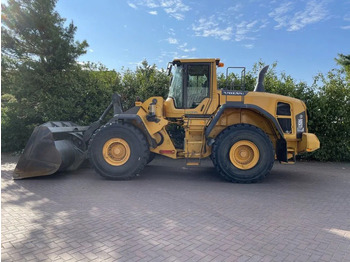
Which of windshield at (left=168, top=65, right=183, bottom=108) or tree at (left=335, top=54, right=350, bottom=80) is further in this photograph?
tree at (left=335, top=54, right=350, bottom=80)

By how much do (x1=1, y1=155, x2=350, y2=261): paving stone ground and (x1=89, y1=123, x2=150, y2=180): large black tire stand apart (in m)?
0.30

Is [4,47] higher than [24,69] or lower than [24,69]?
higher

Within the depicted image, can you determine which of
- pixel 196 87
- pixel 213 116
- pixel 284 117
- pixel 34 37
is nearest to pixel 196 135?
pixel 213 116

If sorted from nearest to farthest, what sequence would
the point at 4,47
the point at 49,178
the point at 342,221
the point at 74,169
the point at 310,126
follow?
the point at 342,221, the point at 49,178, the point at 74,169, the point at 310,126, the point at 4,47

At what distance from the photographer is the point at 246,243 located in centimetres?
351

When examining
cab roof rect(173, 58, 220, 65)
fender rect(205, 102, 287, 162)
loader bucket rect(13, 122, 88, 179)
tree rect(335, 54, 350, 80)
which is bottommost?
loader bucket rect(13, 122, 88, 179)

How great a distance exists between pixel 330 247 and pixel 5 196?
5648mm

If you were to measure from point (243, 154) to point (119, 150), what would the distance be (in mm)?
3084

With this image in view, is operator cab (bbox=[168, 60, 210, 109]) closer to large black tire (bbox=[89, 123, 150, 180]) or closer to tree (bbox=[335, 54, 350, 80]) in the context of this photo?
large black tire (bbox=[89, 123, 150, 180])

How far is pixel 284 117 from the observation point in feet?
22.8

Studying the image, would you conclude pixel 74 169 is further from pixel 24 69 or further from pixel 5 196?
pixel 24 69

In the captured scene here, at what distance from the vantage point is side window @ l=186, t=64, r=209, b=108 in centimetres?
703

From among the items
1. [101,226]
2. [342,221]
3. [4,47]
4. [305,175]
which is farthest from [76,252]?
[4,47]

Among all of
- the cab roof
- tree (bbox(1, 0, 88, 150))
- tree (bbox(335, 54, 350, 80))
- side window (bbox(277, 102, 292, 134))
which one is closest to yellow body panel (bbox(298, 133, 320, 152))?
side window (bbox(277, 102, 292, 134))
